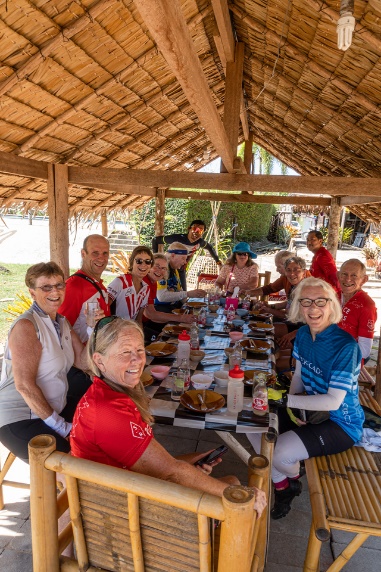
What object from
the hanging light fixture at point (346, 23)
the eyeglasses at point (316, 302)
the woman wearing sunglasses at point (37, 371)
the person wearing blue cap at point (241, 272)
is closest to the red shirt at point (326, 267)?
the person wearing blue cap at point (241, 272)

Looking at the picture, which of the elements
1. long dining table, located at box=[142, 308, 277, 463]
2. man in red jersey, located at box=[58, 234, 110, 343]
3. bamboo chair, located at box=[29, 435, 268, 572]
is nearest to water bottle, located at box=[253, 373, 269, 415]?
long dining table, located at box=[142, 308, 277, 463]

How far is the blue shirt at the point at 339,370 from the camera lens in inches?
83.4

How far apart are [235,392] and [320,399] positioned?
51cm

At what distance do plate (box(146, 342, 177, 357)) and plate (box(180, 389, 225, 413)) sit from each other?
59cm

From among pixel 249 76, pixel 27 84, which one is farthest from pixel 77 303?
pixel 249 76

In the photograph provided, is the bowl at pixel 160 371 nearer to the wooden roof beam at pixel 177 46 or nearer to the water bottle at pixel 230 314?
the water bottle at pixel 230 314

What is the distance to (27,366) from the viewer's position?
78.6 inches

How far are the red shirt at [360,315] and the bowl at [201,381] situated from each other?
4.96ft

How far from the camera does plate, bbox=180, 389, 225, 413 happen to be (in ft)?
6.56

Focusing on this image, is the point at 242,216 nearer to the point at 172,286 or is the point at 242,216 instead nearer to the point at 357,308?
the point at 172,286

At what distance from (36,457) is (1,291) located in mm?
8907

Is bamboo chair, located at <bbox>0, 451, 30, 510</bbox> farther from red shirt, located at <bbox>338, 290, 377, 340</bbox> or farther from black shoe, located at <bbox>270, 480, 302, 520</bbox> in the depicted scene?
red shirt, located at <bbox>338, 290, 377, 340</bbox>

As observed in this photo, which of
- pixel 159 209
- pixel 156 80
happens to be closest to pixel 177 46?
pixel 156 80

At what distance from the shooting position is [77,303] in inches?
112
